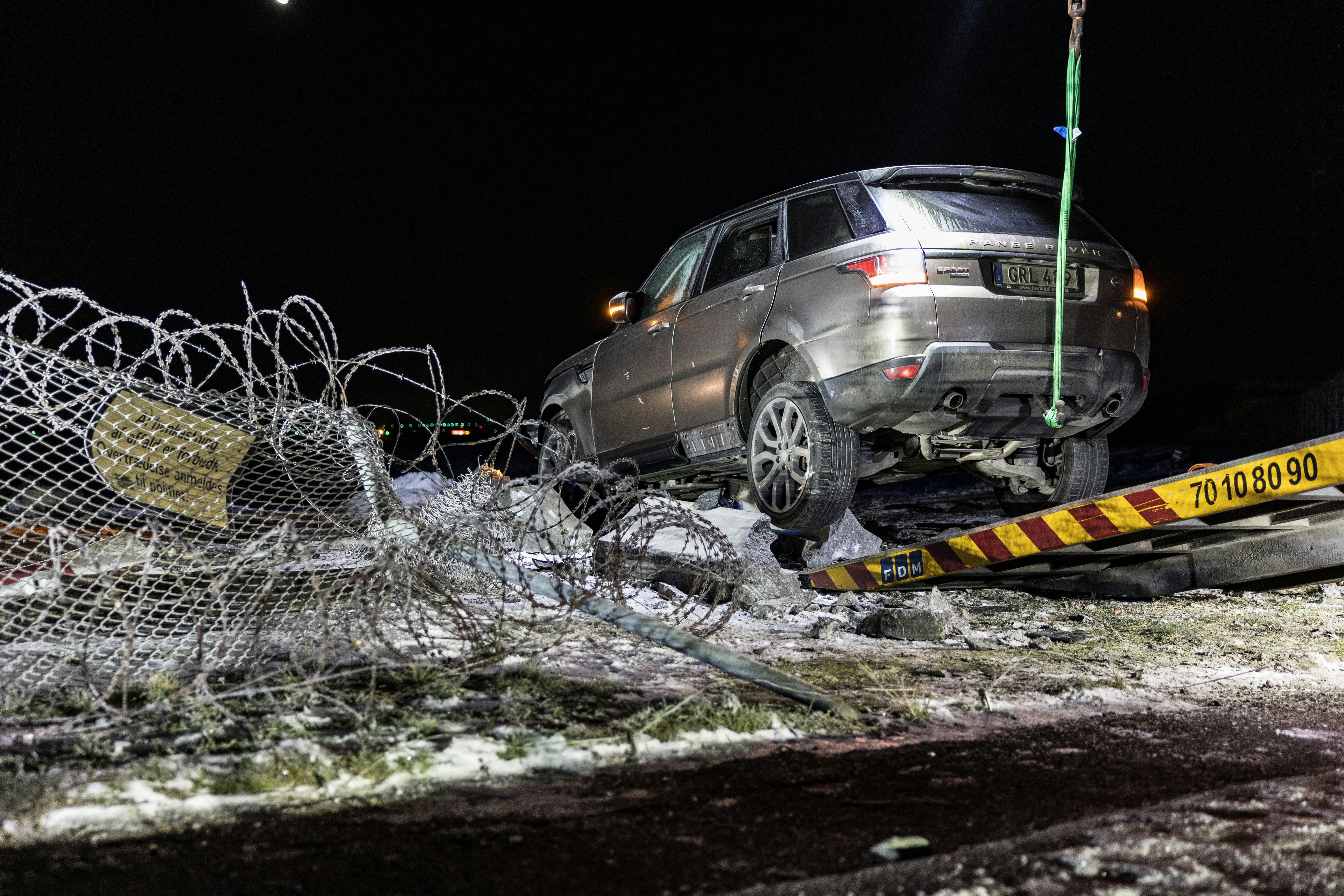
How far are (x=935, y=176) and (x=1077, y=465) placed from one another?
187 centimetres

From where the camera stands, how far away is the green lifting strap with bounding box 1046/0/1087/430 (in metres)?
4.28

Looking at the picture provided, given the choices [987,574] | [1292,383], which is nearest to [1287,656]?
[987,574]

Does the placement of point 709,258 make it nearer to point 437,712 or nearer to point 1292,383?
point 437,712

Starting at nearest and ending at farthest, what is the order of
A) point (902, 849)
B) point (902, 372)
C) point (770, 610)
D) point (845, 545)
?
point (902, 849) → point (902, 372) → point (770, 610) → point (845, 545)

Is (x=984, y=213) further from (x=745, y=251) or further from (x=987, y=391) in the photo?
(x=745, y=251)

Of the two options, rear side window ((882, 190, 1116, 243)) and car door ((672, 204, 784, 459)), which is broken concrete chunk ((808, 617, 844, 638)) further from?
rear side window ((882, 190, 1116, 243))

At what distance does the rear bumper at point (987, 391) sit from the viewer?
467cm

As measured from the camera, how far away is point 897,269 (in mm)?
4691

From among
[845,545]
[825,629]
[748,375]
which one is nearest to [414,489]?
[845,545]

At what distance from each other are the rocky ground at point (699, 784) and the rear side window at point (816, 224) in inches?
94.1

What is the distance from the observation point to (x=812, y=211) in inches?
213

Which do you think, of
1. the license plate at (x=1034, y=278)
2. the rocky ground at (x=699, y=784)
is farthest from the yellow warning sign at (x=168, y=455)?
the license plate at (x=1034, y=278)

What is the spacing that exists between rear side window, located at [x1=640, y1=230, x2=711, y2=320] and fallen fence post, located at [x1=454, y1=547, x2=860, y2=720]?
305 cm

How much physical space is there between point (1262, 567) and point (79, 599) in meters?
5.09
